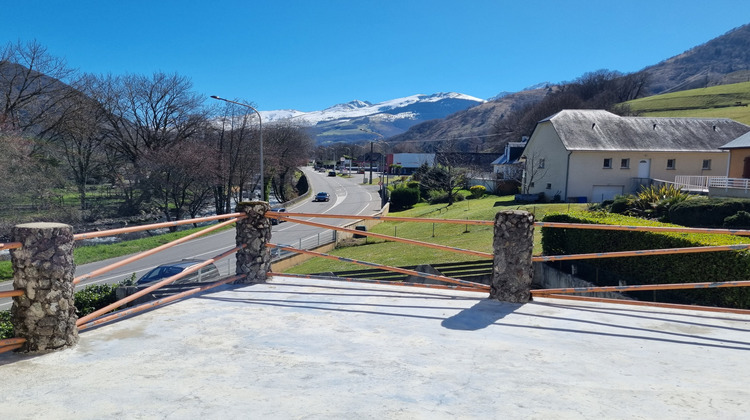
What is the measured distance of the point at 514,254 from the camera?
19.8 ft

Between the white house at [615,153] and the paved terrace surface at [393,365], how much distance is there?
34.4 metres

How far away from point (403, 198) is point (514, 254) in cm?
4471

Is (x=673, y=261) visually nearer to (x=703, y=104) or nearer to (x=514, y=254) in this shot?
(x=514, y=254)

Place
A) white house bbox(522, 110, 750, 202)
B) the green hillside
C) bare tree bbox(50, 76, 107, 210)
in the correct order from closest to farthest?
bare tree bbox(50, 76, 107, 210)
white house bbox(522, 110, 750, 202)
the green hillside

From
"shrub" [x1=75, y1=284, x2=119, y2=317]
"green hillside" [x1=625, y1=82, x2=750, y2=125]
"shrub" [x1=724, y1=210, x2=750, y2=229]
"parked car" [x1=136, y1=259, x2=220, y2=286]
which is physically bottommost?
"parked car" [x1=136, y1=259, x2=220, y2=286]

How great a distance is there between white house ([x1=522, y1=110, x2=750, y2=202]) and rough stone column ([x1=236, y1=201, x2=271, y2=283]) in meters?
34.2

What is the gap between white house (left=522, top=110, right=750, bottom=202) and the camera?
123 ft

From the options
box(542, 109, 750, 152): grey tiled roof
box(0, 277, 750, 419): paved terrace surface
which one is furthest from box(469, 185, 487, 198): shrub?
box(0, 277, 750, 419): paved terrace surface

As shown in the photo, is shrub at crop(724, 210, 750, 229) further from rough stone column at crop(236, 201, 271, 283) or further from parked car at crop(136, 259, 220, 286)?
parked car at crop(136, 259, 220, 286)

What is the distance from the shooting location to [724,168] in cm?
3972

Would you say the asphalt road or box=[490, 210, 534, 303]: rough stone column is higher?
box=[490, 210, 534, 303]: rough stone column

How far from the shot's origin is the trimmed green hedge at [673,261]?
382 inches

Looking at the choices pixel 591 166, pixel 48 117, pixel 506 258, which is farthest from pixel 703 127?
pixel 48 117

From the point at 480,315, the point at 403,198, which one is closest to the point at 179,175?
the point at 403,198
